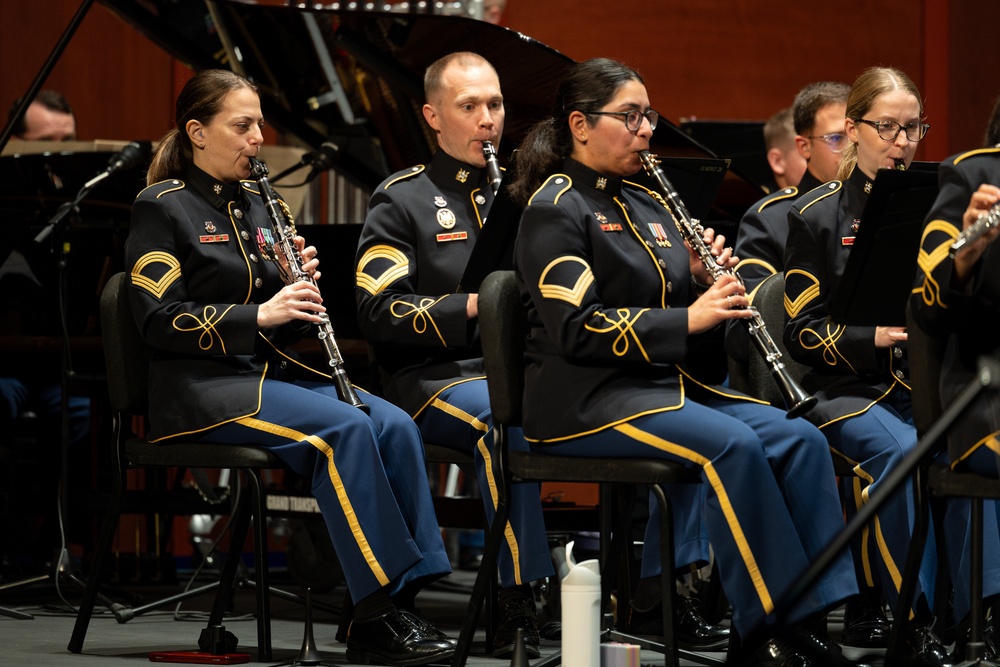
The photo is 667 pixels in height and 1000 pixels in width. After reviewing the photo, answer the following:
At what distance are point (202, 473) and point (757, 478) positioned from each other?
2.30 m

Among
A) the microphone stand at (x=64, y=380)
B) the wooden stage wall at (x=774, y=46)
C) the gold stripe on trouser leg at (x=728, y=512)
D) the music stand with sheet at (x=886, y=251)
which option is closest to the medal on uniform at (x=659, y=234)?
the music stand with sheet at (x=886, y=251)

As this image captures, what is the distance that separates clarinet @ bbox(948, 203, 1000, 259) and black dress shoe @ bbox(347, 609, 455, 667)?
136 cm

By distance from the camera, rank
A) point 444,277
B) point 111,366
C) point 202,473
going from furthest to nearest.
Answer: point 202,473 < point 444,277 < point 111,366

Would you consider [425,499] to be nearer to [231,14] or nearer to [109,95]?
[231,14]

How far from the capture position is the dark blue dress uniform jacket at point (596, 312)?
8.82ft

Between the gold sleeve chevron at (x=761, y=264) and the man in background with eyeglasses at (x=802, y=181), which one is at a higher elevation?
the man in background with eyeglasses at (x=802, y=181)

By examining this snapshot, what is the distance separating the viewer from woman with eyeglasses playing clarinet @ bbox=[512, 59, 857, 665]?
8.48ft

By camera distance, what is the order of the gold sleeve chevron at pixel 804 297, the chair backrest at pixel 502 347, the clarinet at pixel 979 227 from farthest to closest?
the gold sleeve chevron at pixel 804 297, the chair backrest at pixel 502 347, the clarinet at pixel 979 227

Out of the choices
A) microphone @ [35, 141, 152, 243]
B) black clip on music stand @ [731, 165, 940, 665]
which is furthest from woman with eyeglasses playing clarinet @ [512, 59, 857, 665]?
microphone @ [35, 141, 152, 243]

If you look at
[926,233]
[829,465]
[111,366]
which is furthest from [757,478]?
[111,366]

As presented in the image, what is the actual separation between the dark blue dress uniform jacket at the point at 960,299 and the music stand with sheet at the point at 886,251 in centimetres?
27

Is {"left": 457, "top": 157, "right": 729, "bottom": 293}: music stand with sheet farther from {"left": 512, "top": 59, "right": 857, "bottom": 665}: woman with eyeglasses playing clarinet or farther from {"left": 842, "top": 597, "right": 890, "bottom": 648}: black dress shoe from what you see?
{"left": 842, "top": 597, "right": 890, "bottom": 648}: black dress shoe

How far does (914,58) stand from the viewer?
6.89m

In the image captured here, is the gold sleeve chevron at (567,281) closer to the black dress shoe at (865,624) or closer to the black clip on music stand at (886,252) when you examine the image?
the black clip on music stand at (886,252)
